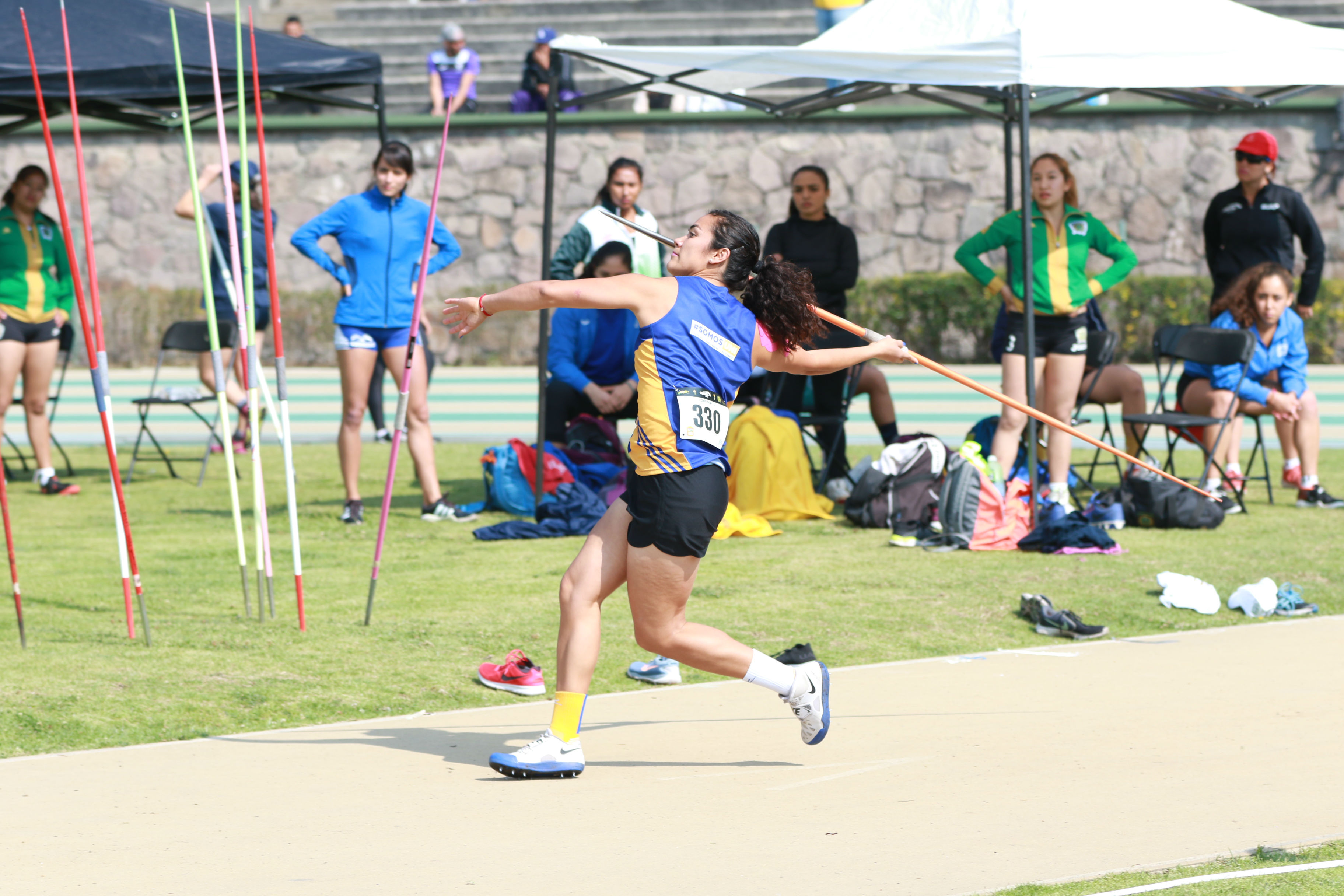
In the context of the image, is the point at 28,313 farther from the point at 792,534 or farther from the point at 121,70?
the point at 792,534

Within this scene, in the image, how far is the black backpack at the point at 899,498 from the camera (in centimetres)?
773

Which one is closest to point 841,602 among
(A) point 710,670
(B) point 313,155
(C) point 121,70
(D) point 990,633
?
(D) point 990,633

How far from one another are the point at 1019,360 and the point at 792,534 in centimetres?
150

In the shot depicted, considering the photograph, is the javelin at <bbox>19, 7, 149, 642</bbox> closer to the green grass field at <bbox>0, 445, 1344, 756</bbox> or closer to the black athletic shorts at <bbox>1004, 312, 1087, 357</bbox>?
the green grass field at <bbox>0, 445, 1344, 756</bbox>

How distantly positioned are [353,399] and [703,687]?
12.0ft

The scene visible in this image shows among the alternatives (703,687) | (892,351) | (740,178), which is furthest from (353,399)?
(740,178)

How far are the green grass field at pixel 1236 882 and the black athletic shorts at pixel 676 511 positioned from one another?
1.26 meters

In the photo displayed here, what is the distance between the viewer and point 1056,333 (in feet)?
26.7

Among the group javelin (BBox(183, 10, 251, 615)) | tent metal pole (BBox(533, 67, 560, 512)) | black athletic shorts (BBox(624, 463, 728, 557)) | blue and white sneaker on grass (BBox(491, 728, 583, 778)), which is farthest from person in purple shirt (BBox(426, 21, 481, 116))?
blue and white sneaker on grass (BBox(491, 728, 583, 778))

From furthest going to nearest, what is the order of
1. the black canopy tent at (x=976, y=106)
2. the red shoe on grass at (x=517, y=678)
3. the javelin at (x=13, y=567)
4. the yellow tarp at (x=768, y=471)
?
the yellow tarp at (x=768, y=471) < the black canopy tent at (x=976, y=106) < the javelin at (x=13, y=567) < the red shoe on grass at (x=517, y=678)

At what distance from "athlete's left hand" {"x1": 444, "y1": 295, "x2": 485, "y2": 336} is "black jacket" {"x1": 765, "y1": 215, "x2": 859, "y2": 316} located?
16.4 feet

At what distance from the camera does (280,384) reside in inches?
222

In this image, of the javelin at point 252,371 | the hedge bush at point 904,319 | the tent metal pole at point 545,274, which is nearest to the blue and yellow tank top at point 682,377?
the javelin at point 252,371

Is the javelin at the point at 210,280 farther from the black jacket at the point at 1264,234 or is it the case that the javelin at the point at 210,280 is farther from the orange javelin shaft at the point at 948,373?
the black jacket at the point at 1264,234
